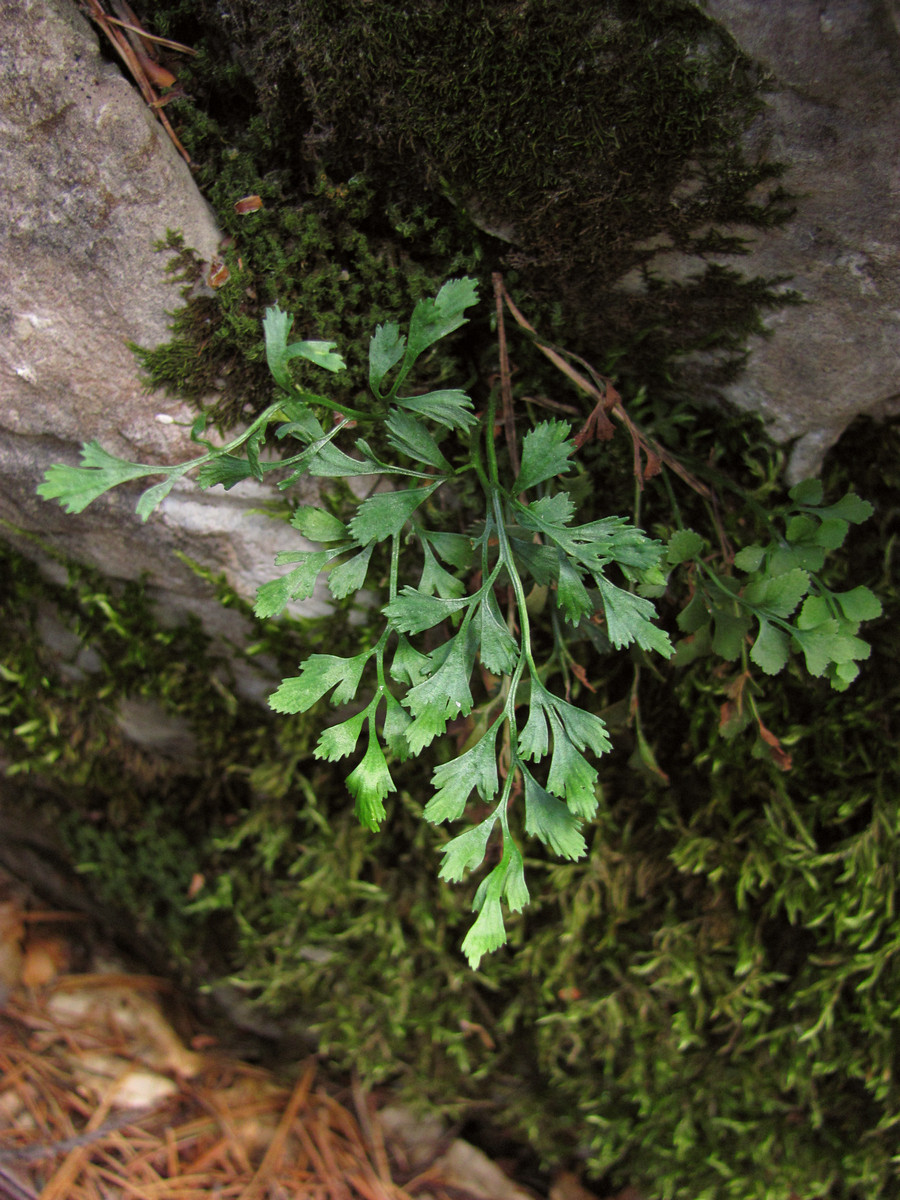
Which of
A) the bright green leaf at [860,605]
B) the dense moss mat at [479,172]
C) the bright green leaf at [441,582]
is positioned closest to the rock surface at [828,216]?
the dense moss mat at [479,172]

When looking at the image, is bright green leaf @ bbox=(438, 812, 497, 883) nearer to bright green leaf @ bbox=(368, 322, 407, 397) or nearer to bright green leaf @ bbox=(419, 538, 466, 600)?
bright green leaf @ bbox=(419, 538, 466, 600)

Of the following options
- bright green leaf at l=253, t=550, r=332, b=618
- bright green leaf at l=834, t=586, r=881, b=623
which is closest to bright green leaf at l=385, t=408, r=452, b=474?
bright green leaf at l=253, t=550, r=332, b=618

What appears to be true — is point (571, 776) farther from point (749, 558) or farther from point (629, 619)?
point (749, 558)

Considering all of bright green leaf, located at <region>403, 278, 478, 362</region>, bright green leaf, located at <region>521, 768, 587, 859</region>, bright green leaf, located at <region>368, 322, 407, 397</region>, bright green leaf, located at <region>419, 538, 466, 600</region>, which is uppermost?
bright green leaf, located at <region>403, 278, 478, 362</region>

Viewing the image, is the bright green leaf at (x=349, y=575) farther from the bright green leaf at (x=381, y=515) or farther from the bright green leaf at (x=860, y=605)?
the bright green leaf at (x=860, y=605)

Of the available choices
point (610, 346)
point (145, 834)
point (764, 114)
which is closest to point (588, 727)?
point (610, 346)

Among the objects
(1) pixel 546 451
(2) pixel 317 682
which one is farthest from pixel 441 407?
(2) pixel 317 682
